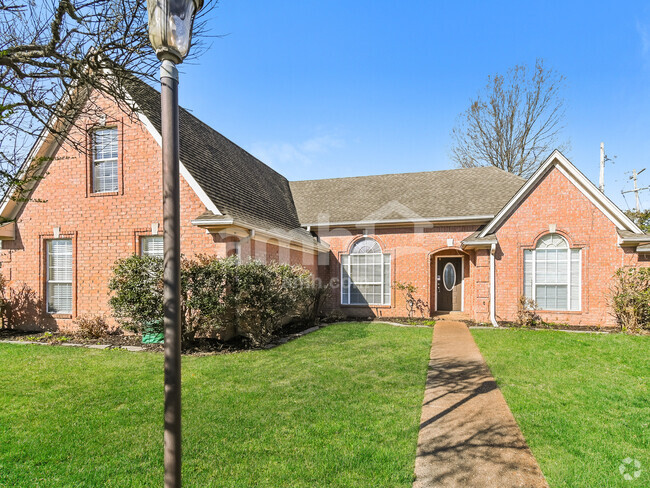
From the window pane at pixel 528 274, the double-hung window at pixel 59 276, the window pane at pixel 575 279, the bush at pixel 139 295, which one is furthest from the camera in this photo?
the window pane at pixel 528 274

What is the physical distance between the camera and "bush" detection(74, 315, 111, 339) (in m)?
10.0

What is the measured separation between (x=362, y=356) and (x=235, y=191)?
6.92 meters

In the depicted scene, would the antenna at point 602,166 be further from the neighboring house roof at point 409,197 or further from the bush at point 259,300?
the bush at point 259,300

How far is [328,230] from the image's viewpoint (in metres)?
16.0

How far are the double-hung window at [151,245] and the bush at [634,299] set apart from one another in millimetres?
14046

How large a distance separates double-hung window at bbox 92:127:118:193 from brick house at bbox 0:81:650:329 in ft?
0.14

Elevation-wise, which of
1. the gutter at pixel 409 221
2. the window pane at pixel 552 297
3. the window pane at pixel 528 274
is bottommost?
the window pane at pixel 552 297

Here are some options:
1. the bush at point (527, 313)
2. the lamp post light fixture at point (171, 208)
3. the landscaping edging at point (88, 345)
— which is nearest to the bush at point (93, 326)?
the landscaping edging at point (88, 345)

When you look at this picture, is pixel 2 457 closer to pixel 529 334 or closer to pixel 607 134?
pixel 529 334

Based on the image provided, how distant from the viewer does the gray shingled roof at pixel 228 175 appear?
1046 cm

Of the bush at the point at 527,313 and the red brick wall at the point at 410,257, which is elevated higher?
the red brick wall at the point at 410,257

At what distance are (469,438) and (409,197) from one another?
13.0 m

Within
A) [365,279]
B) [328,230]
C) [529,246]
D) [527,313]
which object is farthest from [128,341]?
[529,246]

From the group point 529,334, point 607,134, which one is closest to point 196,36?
point 529,334
